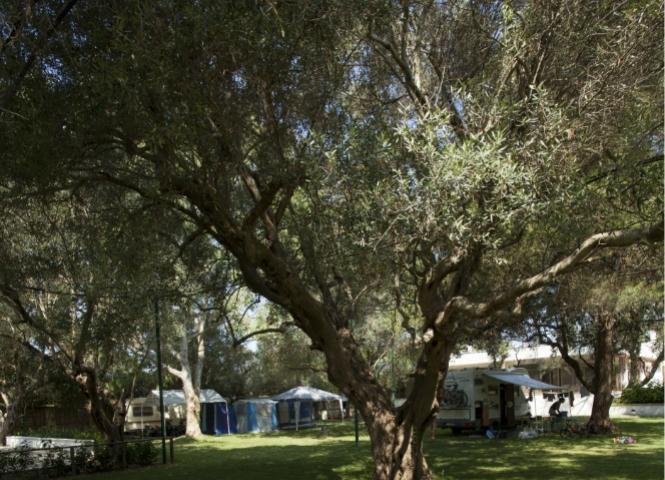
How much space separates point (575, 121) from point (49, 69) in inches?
253

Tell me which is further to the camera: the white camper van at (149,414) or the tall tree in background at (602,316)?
the white camper van at (149,414)

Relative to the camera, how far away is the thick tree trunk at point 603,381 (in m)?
22.7

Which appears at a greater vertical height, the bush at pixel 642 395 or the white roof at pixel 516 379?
the white roof at pixel 516 379

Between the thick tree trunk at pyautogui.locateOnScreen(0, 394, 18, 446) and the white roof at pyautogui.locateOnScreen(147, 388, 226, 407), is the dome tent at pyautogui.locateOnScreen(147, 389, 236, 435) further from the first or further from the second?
the thick tree trunk at pyautogui.locateOnScreen(0, 394, 18, 446)

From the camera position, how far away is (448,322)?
10195 millimetres

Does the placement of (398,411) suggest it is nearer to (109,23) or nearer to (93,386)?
(109,23)

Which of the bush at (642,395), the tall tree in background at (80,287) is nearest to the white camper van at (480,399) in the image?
the bush at (642,395)

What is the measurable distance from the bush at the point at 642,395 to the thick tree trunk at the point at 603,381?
1132 cm

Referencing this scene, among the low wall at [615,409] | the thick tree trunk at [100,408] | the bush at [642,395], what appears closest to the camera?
the thick tree trunk at [100,408]

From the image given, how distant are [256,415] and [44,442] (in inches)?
711

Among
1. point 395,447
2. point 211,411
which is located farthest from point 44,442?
point 211,411

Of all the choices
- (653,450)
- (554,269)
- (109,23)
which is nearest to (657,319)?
(653,450)

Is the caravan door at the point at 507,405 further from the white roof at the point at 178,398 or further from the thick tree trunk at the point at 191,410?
the white roof at the point at 178,398

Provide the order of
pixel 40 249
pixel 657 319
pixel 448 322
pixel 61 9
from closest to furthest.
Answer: pixel 61 9, pixel 448 322, pixel 40 249, pixel 657 319
